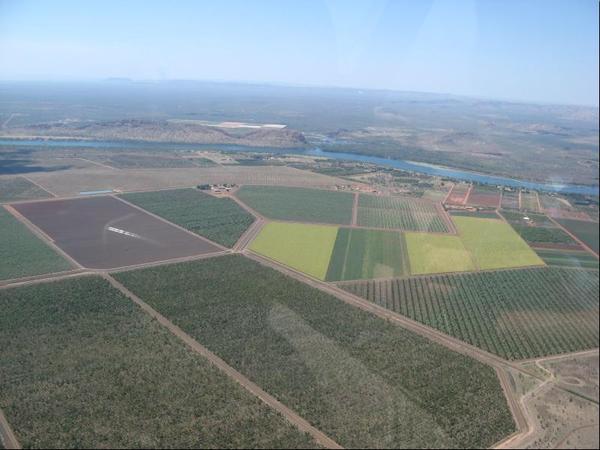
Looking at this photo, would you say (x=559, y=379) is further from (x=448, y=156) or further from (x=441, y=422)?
(x=448, y=156)

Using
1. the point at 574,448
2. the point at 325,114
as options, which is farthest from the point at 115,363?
the point at 325,114

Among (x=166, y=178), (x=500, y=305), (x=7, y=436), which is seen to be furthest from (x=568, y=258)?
(x=166, y=178)

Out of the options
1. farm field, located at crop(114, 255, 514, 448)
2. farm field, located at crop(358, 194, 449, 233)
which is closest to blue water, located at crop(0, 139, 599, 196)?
farm field, located at crop(358, 194, 449, 233)

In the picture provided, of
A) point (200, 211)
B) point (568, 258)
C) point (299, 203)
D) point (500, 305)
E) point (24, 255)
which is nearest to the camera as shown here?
point (568, 258)

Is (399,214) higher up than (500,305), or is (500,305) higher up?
(500,305)

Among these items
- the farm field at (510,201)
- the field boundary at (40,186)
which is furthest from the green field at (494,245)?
the field boundary at (40,186)

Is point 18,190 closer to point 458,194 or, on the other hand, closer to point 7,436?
point 7,436
